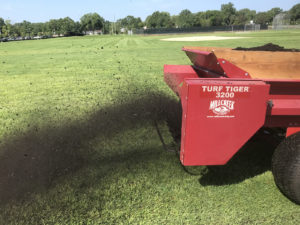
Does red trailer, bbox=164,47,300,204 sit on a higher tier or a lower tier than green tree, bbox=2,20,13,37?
lower

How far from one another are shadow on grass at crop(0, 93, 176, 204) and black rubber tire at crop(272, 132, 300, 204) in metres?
2.03

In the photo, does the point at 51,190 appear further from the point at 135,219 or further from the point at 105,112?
the point at 105,112

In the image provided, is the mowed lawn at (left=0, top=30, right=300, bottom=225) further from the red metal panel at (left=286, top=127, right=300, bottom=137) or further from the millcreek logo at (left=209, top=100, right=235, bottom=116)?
the millcreek logo at (left=209, top=100, right=235, bottom=116)

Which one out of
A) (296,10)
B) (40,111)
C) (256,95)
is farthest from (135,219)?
(296,10)

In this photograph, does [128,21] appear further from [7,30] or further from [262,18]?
[7,30]

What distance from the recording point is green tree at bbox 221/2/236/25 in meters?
126

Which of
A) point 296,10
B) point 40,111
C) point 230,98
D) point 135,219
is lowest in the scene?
point 135,219

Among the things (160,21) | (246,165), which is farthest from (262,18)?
(246,165)

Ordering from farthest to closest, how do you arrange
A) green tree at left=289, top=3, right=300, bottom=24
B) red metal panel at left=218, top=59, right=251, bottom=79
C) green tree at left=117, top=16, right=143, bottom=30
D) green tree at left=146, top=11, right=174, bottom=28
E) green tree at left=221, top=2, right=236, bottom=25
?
green tree at left=117, top=16, right=143, bottom=30 → green tree at left=221, top=2, right=236, bottom=25 → green tree at left=146, top=11, right=174, bottom=28 → green tree at left=289, top=3, right=300, bottom=24 → red metal panel at left=218, top=59, right=251, bottom=79

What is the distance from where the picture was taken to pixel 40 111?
187 inches

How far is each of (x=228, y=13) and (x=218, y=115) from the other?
147 metres

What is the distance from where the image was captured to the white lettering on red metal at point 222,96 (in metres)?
1.89

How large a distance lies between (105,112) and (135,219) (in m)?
2.73

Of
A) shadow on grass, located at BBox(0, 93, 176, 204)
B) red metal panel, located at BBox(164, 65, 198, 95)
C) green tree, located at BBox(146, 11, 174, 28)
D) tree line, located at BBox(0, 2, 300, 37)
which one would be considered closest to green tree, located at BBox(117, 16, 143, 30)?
tree line, located at BBox(0, 2, 300, 37)
